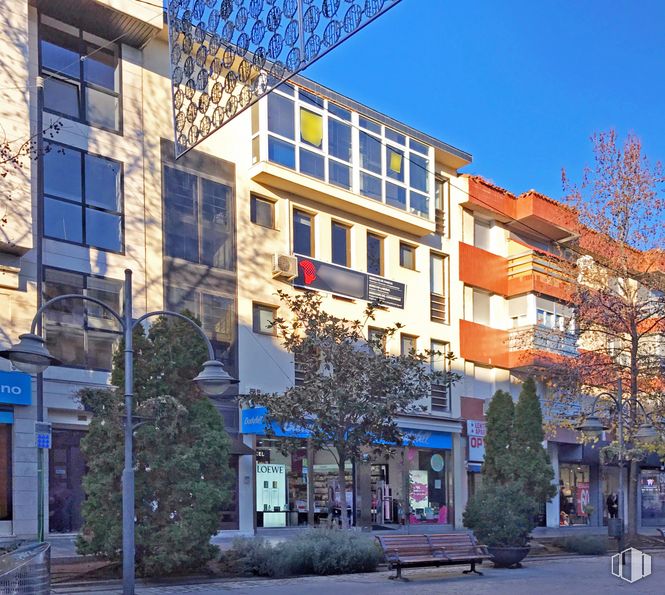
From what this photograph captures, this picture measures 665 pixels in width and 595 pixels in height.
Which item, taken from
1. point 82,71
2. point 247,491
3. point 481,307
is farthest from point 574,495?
point 82,71

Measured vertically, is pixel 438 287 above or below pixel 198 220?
below

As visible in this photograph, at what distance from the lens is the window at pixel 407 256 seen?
3441 cm

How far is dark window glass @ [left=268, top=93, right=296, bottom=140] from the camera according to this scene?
94.5 ft

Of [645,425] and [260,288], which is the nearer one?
[645,425]

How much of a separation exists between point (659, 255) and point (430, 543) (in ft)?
42.5

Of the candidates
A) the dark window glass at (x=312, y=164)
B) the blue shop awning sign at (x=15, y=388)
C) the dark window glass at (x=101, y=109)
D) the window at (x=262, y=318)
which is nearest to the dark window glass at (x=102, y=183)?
the dark window glass at (x=101, y=109)

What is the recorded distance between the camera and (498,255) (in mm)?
38938

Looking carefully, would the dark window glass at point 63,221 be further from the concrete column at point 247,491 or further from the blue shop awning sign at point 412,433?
the concrete column at point 247,491

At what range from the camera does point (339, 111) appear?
31.2 meters

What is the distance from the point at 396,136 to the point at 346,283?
602cm

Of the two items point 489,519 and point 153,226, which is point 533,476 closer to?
point 489,519

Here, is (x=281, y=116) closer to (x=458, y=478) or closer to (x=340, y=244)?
(x=340, y=244)

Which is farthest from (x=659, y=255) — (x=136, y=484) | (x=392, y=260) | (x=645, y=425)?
(x=136, y=484)

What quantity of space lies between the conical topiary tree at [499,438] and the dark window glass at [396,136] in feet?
35.5
